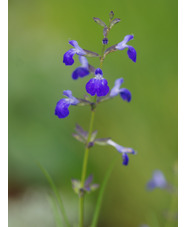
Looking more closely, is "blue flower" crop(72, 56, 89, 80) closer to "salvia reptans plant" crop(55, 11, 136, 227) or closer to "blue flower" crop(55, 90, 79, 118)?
"salvia reptans plant" crop(55, 11, 136, 227)

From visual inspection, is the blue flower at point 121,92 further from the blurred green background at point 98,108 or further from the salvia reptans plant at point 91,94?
the blurred green background at point 98,108

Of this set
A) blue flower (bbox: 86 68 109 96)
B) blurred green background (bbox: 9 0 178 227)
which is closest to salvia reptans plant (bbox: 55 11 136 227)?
blue flower (bbox: 86 68 109 96)

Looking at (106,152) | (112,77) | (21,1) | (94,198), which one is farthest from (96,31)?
(94,198)

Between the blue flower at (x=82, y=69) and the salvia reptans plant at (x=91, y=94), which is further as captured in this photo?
the blue flower at (x=82, y=69)

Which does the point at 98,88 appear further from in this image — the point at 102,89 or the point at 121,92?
the point at 121,92

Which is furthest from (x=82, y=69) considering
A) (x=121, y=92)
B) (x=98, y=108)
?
(x=98, y=108)

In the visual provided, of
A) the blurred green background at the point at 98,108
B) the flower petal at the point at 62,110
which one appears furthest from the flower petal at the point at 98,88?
the blurred green background at the point at 98,108

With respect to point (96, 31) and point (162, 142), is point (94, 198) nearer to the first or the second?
point (162, 142)

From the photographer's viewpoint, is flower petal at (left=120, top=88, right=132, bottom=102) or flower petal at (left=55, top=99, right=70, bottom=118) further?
flower petal at (left=120, top=88, right=132, bottom=102)
